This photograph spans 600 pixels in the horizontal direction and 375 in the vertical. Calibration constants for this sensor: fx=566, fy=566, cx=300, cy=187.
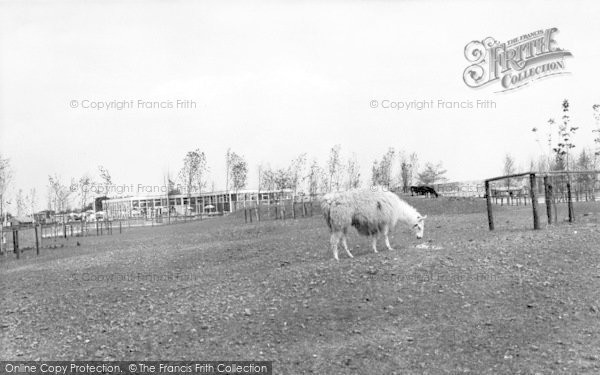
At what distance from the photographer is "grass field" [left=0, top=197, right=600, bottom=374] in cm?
837

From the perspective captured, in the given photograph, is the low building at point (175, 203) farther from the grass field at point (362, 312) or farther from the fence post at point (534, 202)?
the grass field at point (362, 312)

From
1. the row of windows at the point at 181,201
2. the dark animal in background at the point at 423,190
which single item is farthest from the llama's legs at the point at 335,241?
the row of windows at the point at 181,201

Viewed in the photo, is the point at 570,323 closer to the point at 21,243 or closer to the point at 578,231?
the point at 578,231

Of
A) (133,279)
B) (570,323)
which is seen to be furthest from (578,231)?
(133,279)

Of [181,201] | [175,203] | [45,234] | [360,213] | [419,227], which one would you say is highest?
[181,201]

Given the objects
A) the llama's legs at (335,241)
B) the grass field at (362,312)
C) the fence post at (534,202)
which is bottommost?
the grass field at (362,312)

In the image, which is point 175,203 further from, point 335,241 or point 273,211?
point 335,241

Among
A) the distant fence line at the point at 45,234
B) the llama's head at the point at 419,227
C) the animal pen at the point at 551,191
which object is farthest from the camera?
the distant fence line at the point at 45,234

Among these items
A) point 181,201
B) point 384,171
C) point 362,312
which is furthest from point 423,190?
point 181,201

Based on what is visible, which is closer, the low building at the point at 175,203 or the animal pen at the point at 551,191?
the animal pen at the point at 551,191

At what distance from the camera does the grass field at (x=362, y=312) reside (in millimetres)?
8367

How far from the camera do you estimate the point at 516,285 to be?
1041cm

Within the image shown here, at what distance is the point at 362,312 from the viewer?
995 cm

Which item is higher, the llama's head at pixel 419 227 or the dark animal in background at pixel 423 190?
the dark animal in background at pixel 423 190
